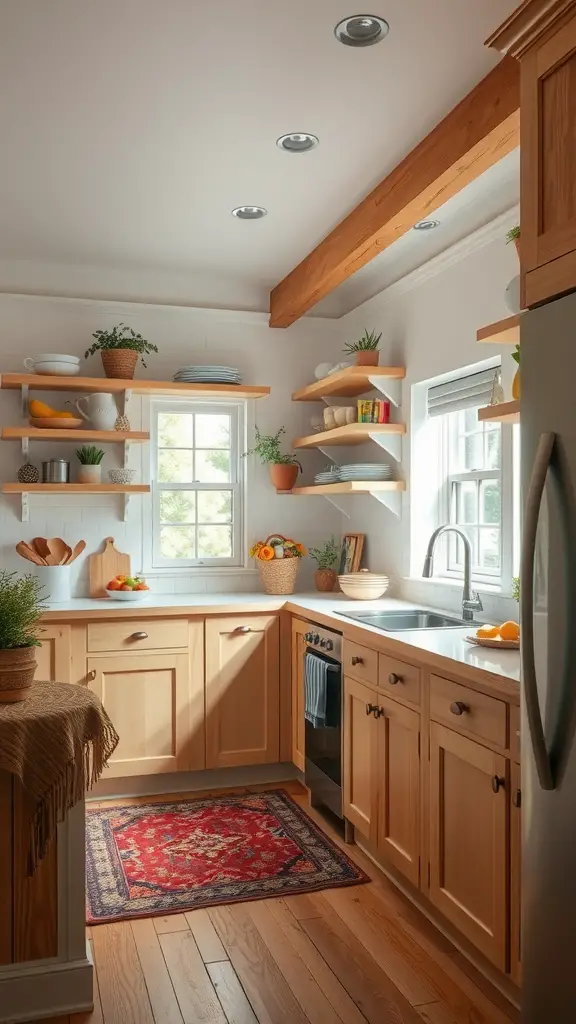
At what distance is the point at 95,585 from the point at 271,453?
48.5 inches

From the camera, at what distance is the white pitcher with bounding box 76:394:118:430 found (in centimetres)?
439

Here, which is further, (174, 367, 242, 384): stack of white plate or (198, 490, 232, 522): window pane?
(198, 490, 232, 522): window pane

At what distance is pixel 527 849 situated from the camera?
1.72 metres

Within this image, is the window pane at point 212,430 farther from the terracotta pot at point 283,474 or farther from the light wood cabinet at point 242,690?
the light wood cabinet at point 242,690

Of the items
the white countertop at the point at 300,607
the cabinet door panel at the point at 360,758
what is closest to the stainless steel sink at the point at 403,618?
the white countertop at the point at 300,607

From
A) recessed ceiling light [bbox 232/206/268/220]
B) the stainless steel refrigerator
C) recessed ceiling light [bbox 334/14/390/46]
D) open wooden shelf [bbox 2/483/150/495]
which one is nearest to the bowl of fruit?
open wooden shelf [bbox 2/483/150/495]

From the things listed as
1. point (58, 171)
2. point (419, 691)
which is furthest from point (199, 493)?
point (419, 691)

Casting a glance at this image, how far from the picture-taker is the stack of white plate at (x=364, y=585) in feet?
13.9

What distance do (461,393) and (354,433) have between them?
634mm

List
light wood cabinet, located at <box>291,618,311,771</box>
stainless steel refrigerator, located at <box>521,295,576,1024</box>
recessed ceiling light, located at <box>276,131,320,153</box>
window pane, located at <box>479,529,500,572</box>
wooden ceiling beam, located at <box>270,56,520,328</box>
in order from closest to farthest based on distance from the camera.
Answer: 1. stainless steel refrigerator, located at <box>521,295,576,1024</box>
2. wooden ceiling beam, located at <box>270,56,520,328</box>
3. recessed ceiling light, located at <box>276,131,320,153</box>
4. window pane, located at <box>479,529,500,572</box>
5. light wood cabinet, located at <box>291,618,311,771</box>

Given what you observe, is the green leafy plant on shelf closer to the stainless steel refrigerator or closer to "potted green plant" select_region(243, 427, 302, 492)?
"potted green plant" select_region(243, 427, 302, 492)

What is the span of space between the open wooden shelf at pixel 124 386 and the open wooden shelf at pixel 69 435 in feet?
0.76

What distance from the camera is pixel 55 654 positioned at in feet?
12.7

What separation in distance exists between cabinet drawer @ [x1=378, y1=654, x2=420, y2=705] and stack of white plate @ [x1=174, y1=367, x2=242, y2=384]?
2.08 m
